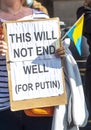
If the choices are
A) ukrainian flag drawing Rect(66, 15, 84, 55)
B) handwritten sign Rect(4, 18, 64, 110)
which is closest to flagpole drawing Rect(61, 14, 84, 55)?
ukrainian flag drawing Rect(66, 15, 84, 55)

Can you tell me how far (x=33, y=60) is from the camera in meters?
3.49

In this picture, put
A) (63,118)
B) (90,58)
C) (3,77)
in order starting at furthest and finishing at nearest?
(90,58), (63,118), (3,77)

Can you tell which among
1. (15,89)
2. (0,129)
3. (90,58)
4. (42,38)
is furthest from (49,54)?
(90,58)

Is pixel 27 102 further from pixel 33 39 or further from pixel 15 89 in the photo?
pixel 33 39

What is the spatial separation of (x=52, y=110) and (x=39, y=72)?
0.91ft

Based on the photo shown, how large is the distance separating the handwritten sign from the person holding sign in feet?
0.14

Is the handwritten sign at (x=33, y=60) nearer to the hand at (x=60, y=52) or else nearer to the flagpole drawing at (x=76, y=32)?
the hand at (x=60, y=52)

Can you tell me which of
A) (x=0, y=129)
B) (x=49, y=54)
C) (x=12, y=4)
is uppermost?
(x=12, y=4)

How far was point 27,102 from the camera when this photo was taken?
3.47 meters

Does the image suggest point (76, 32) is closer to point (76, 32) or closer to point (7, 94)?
point (76, 32)

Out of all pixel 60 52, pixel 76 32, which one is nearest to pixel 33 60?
pixel 60 52

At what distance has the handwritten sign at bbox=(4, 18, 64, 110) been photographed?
11.3ft

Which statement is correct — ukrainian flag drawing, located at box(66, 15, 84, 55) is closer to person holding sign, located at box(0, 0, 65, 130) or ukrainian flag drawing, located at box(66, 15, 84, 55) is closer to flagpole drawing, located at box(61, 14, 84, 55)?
flagpole drawing, located at box(61, 14, 84, 55)

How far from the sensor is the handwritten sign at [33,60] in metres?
3.43
